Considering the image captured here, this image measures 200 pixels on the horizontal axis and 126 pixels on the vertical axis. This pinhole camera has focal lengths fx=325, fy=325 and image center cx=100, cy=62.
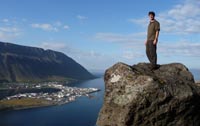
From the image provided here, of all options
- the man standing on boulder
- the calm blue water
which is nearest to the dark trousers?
the man standing on boulder

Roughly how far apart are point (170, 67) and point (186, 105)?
3.93 metres

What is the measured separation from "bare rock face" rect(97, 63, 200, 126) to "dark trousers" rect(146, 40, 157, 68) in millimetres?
2016

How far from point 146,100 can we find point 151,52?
4638 millimetres

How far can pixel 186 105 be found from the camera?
1834 cm

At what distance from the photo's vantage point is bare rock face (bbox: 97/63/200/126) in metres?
17.8

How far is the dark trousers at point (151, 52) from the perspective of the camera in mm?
21219

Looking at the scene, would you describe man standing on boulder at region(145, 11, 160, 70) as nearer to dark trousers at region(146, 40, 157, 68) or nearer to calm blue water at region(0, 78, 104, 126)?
dark trousers at region(146, 40, 157, 68)

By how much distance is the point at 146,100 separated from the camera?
17.6m

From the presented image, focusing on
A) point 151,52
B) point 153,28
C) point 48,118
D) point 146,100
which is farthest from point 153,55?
point 48,118

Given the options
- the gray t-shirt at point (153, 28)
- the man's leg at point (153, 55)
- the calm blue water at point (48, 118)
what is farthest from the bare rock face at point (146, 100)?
the calm blue water at point (48, 118)

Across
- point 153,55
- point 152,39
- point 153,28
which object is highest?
point 153,28

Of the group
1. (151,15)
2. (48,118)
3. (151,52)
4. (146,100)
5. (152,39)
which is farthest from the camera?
(48,118)

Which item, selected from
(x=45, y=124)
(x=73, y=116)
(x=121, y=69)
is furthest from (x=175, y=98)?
(x=73, y=116)

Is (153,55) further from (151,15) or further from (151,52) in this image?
(151,15)
